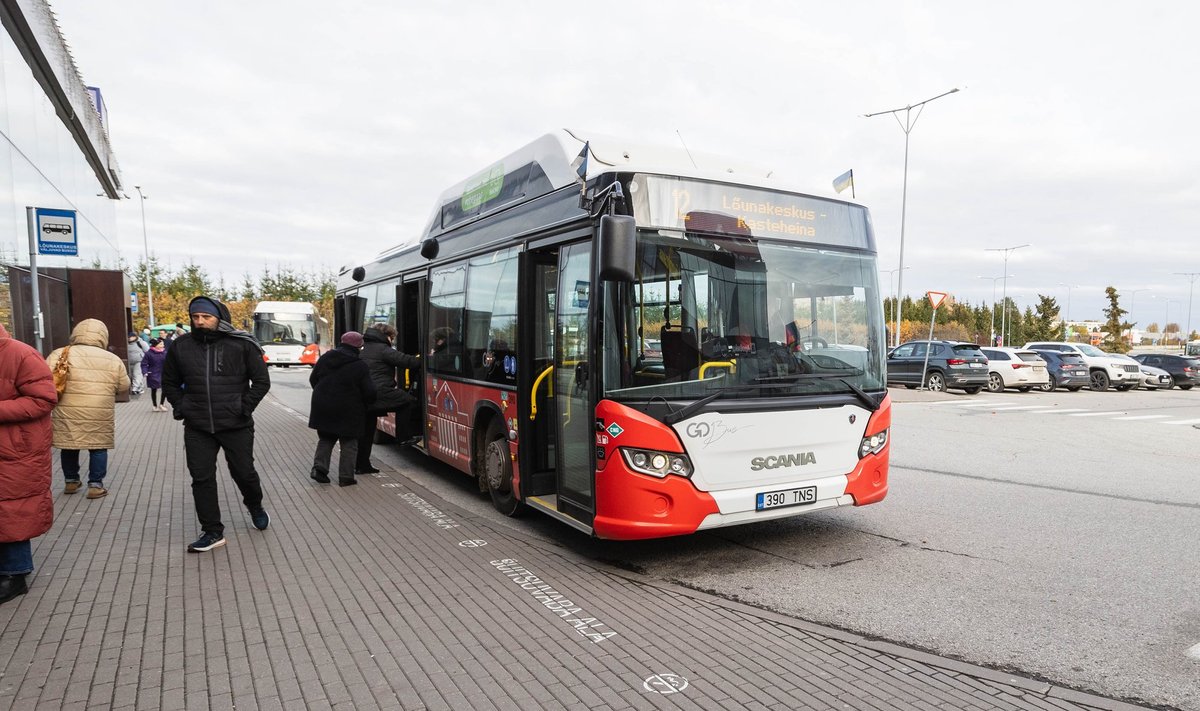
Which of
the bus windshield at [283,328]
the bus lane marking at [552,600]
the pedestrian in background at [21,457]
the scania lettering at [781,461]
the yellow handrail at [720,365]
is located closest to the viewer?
the bus lane marking at [552,600]

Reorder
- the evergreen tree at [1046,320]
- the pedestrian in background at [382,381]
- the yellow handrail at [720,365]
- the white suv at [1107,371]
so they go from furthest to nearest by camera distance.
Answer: the evergreen tree at [1046,320] < the white suv at [1107,371] < the pedestrian in background at [382,381] < the yellow handrail at [720,365]

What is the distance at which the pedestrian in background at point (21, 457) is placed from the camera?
4410 millimetres

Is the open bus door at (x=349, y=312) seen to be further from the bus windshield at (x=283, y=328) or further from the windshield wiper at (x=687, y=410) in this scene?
the bus windshield at (x=283, y=328)

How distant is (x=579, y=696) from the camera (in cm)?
→ 341

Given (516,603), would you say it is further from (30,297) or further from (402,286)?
(30,297)

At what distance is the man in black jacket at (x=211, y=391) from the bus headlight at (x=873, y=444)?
→ 456cm

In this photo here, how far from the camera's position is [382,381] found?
907 cm

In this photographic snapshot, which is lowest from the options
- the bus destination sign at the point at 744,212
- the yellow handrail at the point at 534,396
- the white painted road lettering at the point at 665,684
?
the white painted road lettering at the point at 665,684

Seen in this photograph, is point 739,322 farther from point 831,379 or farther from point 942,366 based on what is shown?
point 942,366

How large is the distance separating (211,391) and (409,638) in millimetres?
2664

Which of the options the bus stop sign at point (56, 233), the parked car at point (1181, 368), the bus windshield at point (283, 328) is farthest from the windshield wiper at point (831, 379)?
the bus windshield at point (283, 328)

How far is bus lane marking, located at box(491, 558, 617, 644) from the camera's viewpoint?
4.15 metres

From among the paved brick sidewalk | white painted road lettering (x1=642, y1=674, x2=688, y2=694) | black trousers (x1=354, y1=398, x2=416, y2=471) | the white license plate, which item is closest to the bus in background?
black trousers (x1=354, y1=398, x2=416, y2=471)

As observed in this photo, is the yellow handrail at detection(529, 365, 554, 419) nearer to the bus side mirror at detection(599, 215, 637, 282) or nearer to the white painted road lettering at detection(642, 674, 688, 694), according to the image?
the bus side mirror at detection(599, 215, 637, 282)
